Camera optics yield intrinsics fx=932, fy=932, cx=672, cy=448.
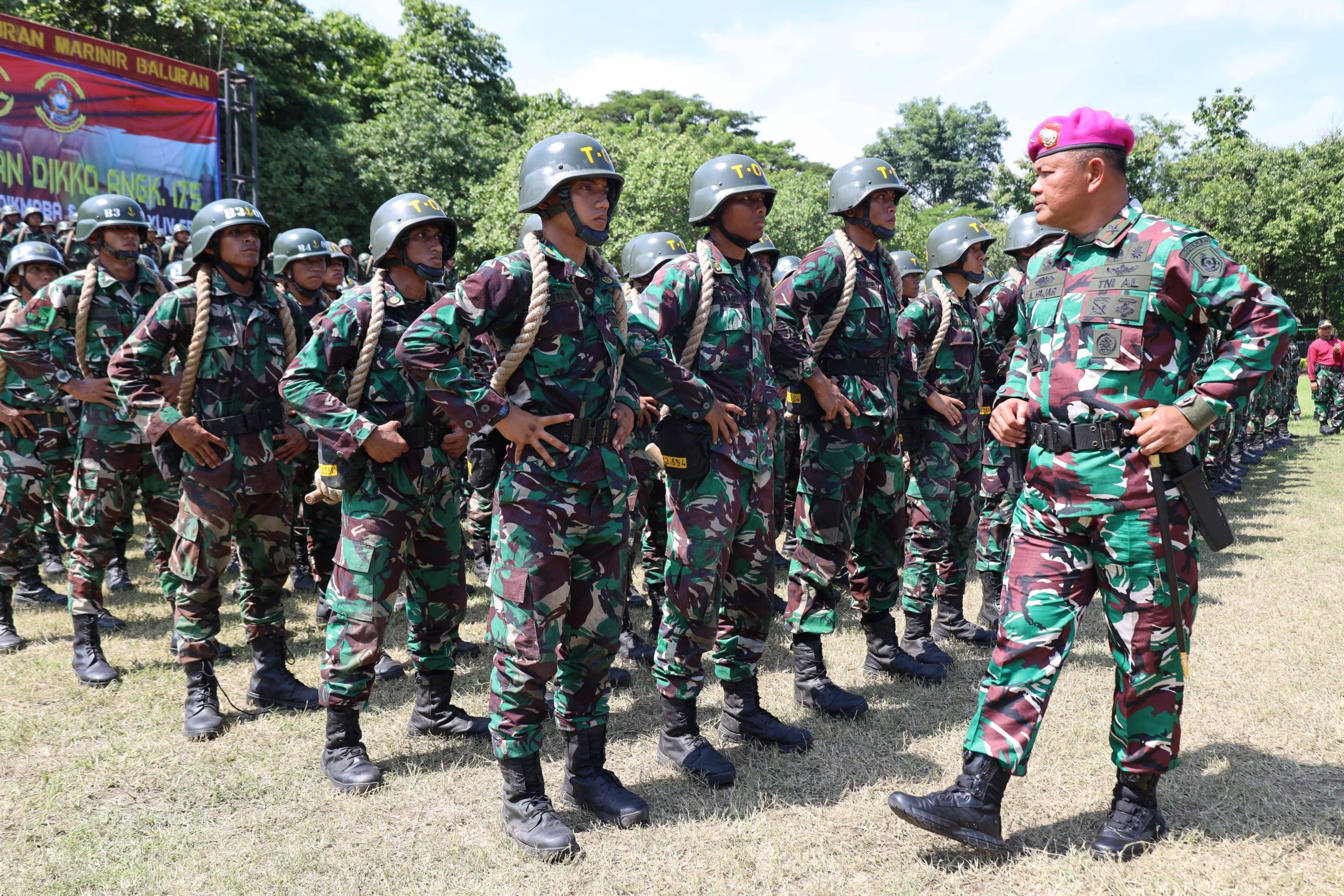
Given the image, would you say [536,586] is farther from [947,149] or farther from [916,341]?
[947,149]

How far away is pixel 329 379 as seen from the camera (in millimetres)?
4652

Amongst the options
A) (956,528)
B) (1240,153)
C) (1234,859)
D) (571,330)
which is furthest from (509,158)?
(1240,153)

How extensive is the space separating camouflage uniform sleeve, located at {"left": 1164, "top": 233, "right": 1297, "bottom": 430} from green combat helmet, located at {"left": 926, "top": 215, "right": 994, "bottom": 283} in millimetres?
3304

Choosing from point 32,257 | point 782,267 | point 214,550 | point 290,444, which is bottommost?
point 214,550

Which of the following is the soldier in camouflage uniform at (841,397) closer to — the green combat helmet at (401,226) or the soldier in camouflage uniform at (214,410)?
the green combat helmet at (401,226)

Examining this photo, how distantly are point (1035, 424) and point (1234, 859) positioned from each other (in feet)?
5.65

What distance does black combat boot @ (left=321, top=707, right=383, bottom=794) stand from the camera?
4.18m

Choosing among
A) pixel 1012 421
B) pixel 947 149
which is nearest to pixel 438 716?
pixel 1012 421

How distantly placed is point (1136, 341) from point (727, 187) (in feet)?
6.59

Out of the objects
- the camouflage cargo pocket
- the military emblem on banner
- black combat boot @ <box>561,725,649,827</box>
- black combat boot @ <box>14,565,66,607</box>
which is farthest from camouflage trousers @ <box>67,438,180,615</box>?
the military emblem on banner

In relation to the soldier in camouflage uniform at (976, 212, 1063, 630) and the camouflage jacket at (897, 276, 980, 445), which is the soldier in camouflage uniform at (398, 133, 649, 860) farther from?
the soldier in camouflage uniform at (976, 212, 1063, 630)

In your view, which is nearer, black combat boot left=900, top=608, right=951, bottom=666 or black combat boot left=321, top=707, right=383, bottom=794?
black combat boot left=321, top=707, right=383, bottom=794

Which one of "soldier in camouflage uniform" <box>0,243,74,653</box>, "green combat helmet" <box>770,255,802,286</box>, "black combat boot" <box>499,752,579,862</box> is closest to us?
"black combat boot" <box>499,752,579,862</box>

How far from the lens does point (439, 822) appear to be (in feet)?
12.7
